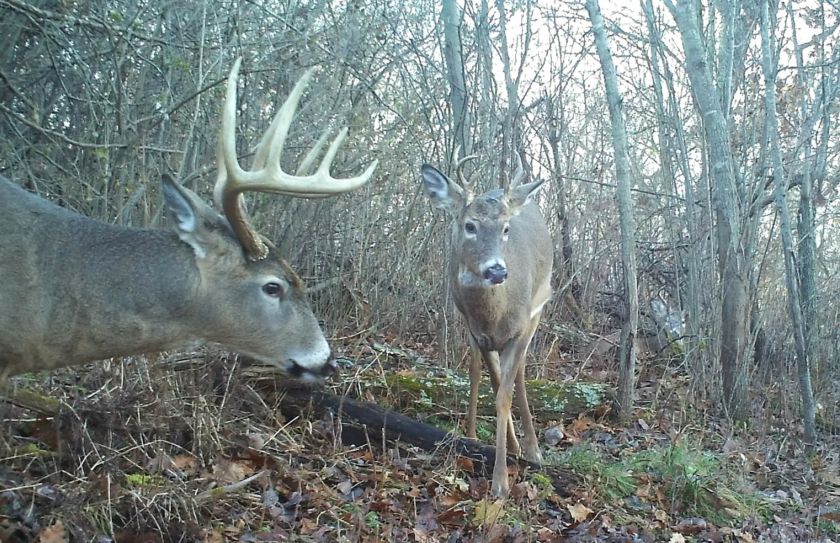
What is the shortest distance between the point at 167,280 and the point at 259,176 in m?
0.64

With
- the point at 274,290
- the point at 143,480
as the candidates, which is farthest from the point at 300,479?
the point at 274,290

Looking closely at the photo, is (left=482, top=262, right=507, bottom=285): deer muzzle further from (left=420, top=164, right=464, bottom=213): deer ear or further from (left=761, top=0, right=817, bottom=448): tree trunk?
(left=761, top=0, right=817, bottom=448): tree trunk

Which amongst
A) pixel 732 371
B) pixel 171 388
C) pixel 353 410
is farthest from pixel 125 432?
pixel 732 371

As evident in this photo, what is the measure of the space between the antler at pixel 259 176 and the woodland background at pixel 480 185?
1358 millimetres

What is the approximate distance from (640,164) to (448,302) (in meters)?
6.78

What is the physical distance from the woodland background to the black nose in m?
1.43

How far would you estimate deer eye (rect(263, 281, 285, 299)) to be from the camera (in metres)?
4.14

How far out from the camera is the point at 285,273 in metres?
4.19

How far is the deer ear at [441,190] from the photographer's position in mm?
6918

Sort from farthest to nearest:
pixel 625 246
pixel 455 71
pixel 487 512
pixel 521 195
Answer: pixel 455 71 → pixel 625 246 → pixel 521 195 → pixel 487 512

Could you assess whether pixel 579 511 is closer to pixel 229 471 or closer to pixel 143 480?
pixel 229 471

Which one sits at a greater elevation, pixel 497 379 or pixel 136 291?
pixel 136 291

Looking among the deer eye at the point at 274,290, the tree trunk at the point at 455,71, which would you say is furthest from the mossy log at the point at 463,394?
the deer eye at the point at 274,290

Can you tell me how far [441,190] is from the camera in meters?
7.01
